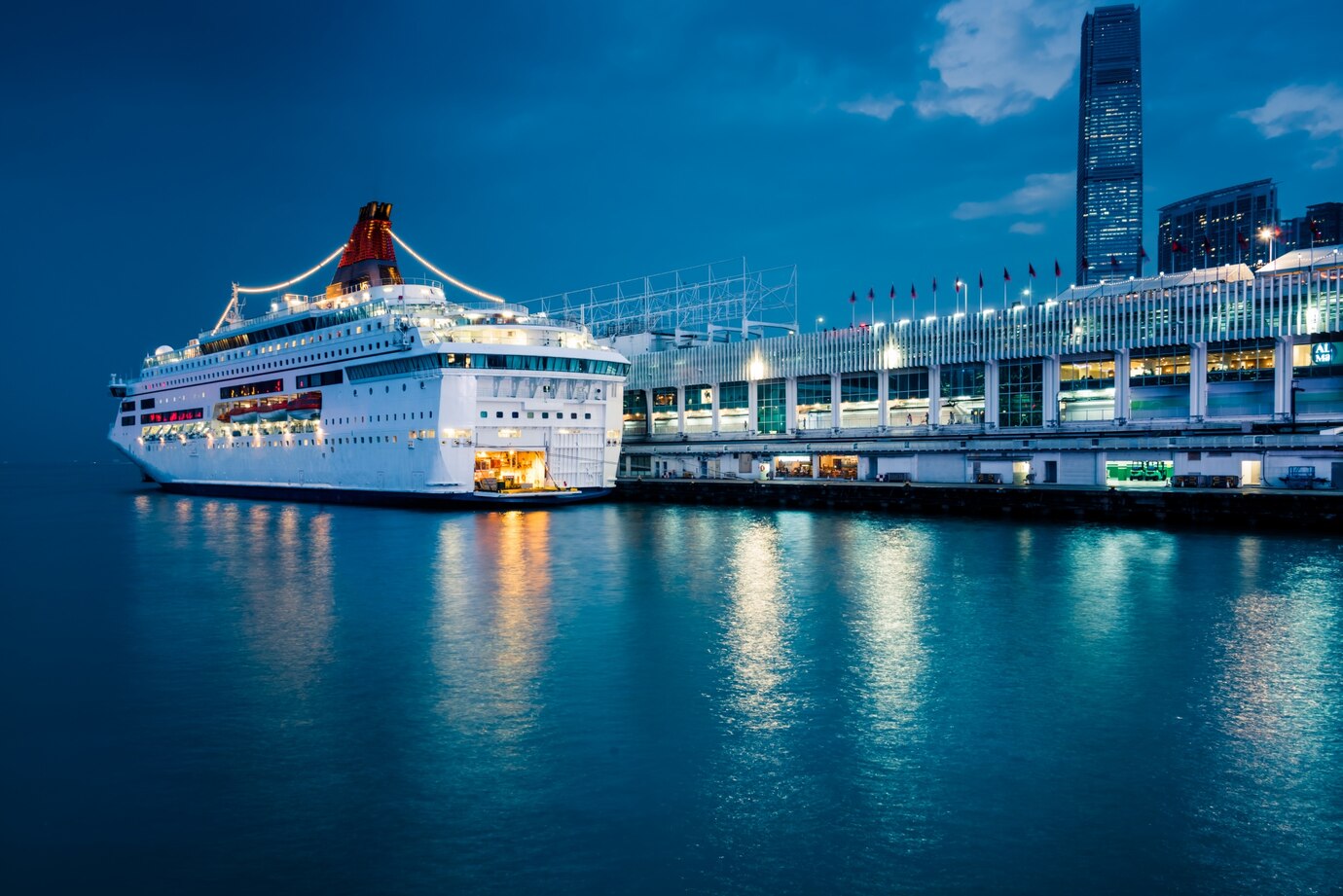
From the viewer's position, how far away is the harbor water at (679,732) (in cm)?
1254

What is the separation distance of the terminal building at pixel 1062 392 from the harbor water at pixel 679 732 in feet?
107

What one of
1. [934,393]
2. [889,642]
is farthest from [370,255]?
[889,642]

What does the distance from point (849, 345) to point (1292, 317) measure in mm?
33478

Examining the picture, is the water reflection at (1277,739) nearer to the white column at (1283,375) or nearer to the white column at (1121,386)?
the white column at (1283,375)

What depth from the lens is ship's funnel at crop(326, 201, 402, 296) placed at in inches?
3248

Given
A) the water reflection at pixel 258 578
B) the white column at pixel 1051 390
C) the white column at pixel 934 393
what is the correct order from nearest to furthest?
1. the water reflection at pixel 258 578
2. the white column at pixel 1051 390
3. the white column at pixel 934 393

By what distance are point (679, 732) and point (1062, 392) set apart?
65456 mm

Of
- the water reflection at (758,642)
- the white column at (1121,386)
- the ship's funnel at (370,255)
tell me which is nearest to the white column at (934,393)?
the white column at (1121,386)

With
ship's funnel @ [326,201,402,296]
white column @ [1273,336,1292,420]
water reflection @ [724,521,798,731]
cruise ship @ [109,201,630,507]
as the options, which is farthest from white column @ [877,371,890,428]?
water reflection @ [724,521,798,731]

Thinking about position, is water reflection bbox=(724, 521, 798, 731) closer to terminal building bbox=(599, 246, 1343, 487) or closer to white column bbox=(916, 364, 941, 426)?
terminal building bbox=(599, 246, 1343, 487)

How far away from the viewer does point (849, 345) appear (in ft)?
280

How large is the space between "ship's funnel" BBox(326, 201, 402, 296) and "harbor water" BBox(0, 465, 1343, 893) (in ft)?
165

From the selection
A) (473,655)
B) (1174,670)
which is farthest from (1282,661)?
(473,655)

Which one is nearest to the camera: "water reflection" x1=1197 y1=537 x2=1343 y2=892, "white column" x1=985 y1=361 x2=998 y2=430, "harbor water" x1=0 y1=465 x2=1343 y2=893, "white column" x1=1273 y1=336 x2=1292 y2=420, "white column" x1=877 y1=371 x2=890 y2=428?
"harbor water" x1=0 y1=465 x2=1343 y2=893
